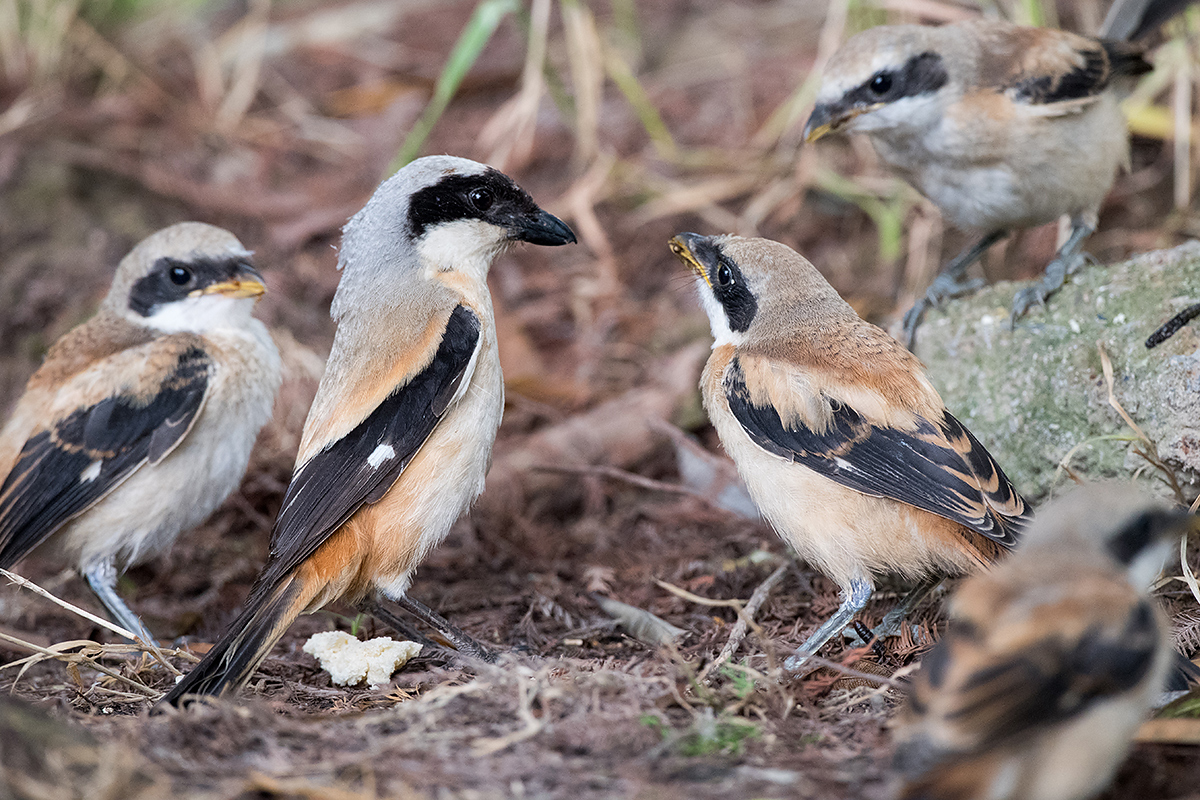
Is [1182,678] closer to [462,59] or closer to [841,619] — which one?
[841,619]

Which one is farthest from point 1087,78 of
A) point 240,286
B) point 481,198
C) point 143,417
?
point 143,417

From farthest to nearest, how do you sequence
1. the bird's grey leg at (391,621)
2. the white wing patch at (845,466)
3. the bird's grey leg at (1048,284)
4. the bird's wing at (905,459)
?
1. the bird's grey leg at (1048,284)
2. the bird's grey leg at (391,621)
3. the white wing patch at (845,466)
4. the bird's wing at (905,459)

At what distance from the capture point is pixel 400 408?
3832 mm

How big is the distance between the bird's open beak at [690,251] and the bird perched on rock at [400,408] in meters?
0.47

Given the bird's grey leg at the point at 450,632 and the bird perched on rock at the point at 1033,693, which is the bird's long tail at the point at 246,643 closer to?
the bird's grey leg at the point at 450,632

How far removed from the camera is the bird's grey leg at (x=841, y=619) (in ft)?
11.8

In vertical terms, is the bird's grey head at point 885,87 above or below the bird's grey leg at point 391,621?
above

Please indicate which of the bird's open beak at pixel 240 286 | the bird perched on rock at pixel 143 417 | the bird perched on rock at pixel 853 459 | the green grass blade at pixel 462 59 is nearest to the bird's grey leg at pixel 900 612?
the bird perched on rock at pixel 853 459

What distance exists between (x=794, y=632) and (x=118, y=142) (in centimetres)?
631

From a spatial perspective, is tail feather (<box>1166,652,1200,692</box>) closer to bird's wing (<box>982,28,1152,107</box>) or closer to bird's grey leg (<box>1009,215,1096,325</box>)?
bird's grey leg (<box>1009,215,1096,325</box>)

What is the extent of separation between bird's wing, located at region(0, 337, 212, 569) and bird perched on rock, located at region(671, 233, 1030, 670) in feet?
7.82

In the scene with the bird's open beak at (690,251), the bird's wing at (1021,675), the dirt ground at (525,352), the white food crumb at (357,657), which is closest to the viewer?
the bird's wing at (1021,675)

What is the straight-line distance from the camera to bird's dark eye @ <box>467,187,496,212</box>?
4312 millimetres

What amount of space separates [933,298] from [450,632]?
2.74 m
